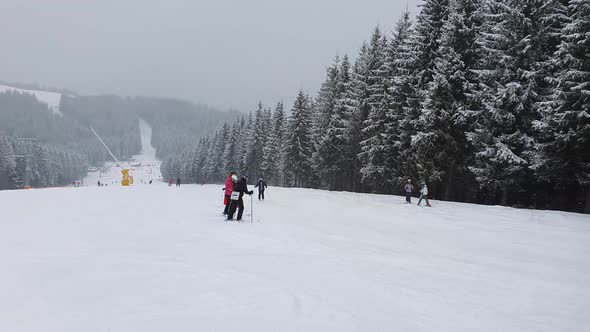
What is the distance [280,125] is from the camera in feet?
193

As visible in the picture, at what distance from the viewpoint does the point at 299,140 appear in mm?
48375

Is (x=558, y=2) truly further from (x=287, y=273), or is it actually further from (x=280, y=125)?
(x=280, y=125)

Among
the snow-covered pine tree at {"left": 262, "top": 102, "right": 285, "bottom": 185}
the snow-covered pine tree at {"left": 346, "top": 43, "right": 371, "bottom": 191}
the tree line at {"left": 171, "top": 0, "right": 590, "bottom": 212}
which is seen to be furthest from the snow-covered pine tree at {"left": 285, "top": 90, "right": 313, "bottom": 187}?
the tree line at {"left": 171, "top": 0, "right": 590, "bottom": 212}

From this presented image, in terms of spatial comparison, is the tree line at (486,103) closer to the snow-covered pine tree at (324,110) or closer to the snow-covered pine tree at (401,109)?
the snow-covered pine tree at (401,109)

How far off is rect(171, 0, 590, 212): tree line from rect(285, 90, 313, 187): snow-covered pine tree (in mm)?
12872

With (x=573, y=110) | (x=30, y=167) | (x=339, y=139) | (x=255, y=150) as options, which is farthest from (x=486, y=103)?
(x=30, y=167)

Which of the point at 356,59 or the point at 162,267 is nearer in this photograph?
the point at 162,267

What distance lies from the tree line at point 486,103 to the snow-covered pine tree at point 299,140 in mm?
12872

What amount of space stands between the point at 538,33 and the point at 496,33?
2.28 metres

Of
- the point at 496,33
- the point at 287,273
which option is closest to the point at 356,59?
the point at 496,33

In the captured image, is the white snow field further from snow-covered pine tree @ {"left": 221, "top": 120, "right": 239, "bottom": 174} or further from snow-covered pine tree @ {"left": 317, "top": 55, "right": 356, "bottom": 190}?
snow-covered pine tree @ {"left": 221, "top": 120, "right": 239, "bottom": 174}

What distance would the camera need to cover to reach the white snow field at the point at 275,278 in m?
4.47

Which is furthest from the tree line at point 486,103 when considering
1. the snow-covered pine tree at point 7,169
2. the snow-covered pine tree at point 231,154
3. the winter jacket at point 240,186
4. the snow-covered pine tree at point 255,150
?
the snow-covered pine tree at point 7,169

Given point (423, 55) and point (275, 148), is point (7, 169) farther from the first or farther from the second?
point (423, 55)
